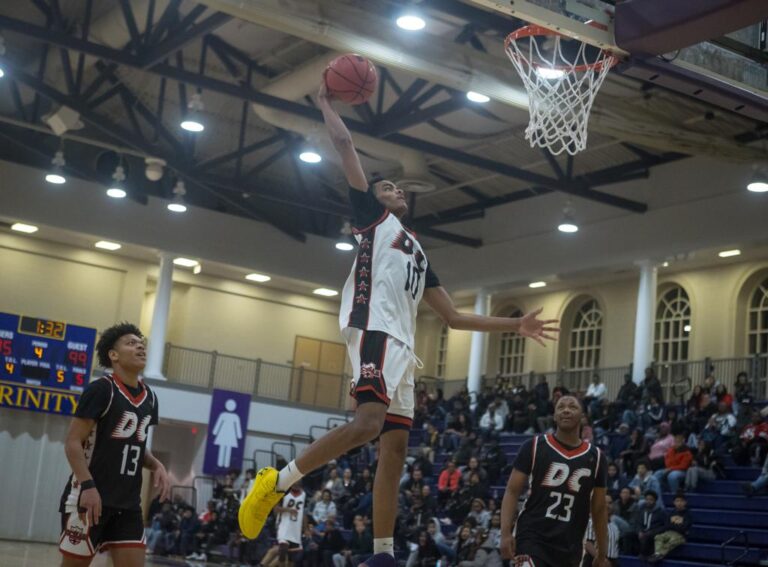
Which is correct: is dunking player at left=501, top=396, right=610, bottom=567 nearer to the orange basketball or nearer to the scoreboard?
the orange basketball

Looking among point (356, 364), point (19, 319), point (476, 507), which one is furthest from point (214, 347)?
point (356, 364)

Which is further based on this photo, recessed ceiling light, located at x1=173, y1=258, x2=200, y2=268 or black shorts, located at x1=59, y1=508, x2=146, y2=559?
recessed ceiling light, located at x1=173, y1=258, x2=200, y2=268

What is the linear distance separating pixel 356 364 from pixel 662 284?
2295 centimetres

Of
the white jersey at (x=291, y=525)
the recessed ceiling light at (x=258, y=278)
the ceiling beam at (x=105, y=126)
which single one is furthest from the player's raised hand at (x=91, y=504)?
the recessed ceiling light at (x=258, y=278)

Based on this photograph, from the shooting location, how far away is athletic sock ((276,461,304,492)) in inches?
215

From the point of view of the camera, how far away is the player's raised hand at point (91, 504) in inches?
221

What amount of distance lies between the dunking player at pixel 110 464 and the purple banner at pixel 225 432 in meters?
22.5

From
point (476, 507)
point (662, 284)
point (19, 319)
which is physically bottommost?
point (476, 507)

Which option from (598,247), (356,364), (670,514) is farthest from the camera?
(598,247)

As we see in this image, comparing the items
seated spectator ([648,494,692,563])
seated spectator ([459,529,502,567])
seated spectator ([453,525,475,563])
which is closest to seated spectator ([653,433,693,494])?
seated spectator ([648,494,692,563])

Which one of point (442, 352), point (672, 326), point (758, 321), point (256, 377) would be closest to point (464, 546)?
point (758, 321)

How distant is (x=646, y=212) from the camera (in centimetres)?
2481

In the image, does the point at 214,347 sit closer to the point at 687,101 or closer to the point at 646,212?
the point at 646,212

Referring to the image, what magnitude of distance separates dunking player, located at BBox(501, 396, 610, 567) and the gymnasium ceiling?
369 inches
